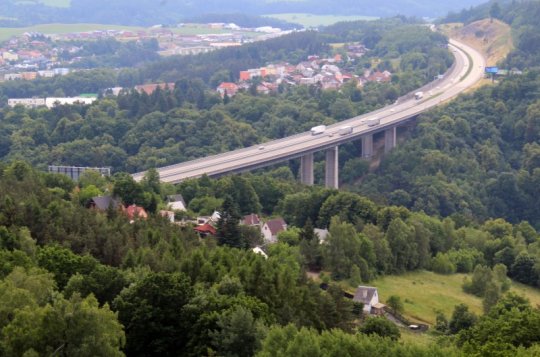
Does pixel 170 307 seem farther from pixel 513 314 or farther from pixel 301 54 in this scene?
pixel 301 54

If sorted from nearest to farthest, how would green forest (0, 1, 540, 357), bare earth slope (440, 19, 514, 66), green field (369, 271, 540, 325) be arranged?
1. green forest (0, 1, 540, 357)
2. green field (369, 271, 540, 325)
3. bare earth slope (440, 19, 514, 66)

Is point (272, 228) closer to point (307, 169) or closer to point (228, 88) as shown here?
point (307, 169)

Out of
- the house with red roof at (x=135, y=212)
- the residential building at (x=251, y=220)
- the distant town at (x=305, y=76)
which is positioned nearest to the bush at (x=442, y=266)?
the residential building at (x=251, y=220)

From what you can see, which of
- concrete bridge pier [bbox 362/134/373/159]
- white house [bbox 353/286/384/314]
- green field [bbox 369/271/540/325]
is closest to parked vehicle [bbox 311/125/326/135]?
concrete bridge pier [bbox 362/134/373/159]

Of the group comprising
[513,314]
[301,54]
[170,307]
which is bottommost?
[301,54]

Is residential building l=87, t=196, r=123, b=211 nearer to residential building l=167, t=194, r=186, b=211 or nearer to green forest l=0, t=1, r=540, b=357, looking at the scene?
green forest l=0, t=1, r=540, b=357

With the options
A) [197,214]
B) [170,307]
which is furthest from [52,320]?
[197,214]
